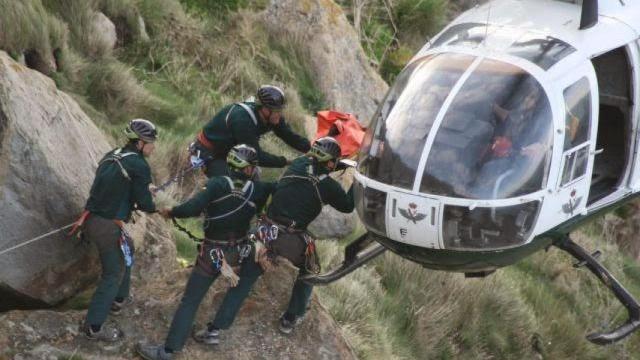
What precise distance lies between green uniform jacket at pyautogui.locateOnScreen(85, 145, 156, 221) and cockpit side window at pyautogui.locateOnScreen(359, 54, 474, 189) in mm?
1741

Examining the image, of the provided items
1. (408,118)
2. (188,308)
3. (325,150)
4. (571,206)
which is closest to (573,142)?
(571,206)

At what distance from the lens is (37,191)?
766cm

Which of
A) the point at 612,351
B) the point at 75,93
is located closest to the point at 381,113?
the point at 75,93

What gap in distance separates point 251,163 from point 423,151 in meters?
1.39

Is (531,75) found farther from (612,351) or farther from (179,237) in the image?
(612,351)

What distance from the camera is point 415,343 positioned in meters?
11.2

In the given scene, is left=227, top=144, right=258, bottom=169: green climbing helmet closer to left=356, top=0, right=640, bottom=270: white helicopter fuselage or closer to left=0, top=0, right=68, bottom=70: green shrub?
left=356, top=0, right=640, bottom=270: white helicopter fuselage

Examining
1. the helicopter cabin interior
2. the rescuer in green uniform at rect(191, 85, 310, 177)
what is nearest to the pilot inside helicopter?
the helicopter cabin interior

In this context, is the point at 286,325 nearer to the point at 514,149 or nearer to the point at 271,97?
the point at 271,97

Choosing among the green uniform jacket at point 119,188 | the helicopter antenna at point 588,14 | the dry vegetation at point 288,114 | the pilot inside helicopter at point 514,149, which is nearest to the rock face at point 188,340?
the green uniform jacket at point 119,188

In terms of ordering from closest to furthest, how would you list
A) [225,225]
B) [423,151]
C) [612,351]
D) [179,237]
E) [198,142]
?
[423,151]
[225,225]
[198,142]
[179,237]
[612,351]

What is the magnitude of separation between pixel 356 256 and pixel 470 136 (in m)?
1.96

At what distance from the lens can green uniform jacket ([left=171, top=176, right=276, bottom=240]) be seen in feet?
24.3

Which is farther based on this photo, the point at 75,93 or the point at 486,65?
the point at 75,93
